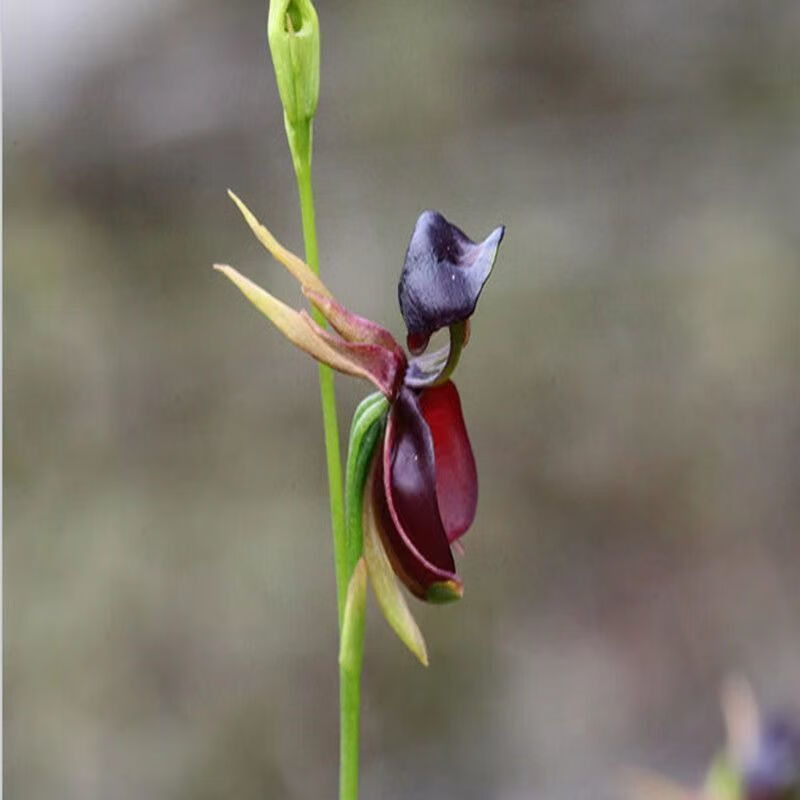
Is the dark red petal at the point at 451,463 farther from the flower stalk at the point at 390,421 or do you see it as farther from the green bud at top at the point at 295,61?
the green bud at top at the point at 295,61

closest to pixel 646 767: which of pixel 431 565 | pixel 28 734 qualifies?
pixel 28 734

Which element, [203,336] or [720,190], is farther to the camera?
[720,190]

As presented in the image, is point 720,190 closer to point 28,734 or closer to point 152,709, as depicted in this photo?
point 152,709

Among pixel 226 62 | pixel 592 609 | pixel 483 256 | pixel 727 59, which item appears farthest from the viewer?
pixel 727 59

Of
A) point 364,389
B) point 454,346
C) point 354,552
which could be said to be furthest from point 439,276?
point 364,389

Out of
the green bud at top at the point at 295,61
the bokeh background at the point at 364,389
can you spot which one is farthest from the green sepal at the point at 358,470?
the bokeh background at the point at 364,389

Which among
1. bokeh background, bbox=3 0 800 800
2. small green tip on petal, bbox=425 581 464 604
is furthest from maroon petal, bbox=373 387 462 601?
bokeh background, bbox=3 0 800 800

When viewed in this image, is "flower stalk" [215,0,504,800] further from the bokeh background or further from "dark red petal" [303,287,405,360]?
the bokeh background
